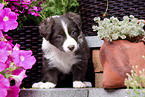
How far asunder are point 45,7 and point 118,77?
162 centimetres

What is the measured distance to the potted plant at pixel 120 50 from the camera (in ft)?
5.34

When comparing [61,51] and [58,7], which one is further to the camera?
[58,7]

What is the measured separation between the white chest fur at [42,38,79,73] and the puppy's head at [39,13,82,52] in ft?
0.35

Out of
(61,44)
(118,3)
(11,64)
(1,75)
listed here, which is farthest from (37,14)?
(1,75)

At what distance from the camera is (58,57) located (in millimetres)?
2266

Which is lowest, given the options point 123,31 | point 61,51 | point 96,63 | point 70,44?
point 96,63

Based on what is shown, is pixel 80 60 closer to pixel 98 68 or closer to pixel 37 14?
pixel 98 68

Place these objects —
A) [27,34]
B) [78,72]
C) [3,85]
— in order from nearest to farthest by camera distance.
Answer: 1. [3,85]
2. [78,72]
3. [27,34]

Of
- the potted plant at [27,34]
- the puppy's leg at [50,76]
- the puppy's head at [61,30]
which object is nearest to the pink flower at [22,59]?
the puppy's head at [61,30]

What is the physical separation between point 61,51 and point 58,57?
0.24 ft

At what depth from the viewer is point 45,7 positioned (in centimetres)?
283

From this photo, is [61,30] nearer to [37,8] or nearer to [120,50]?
[120,50]

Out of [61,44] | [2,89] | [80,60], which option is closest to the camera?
[2,89]

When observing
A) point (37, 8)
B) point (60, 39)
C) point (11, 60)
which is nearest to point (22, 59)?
point (11, 60)
